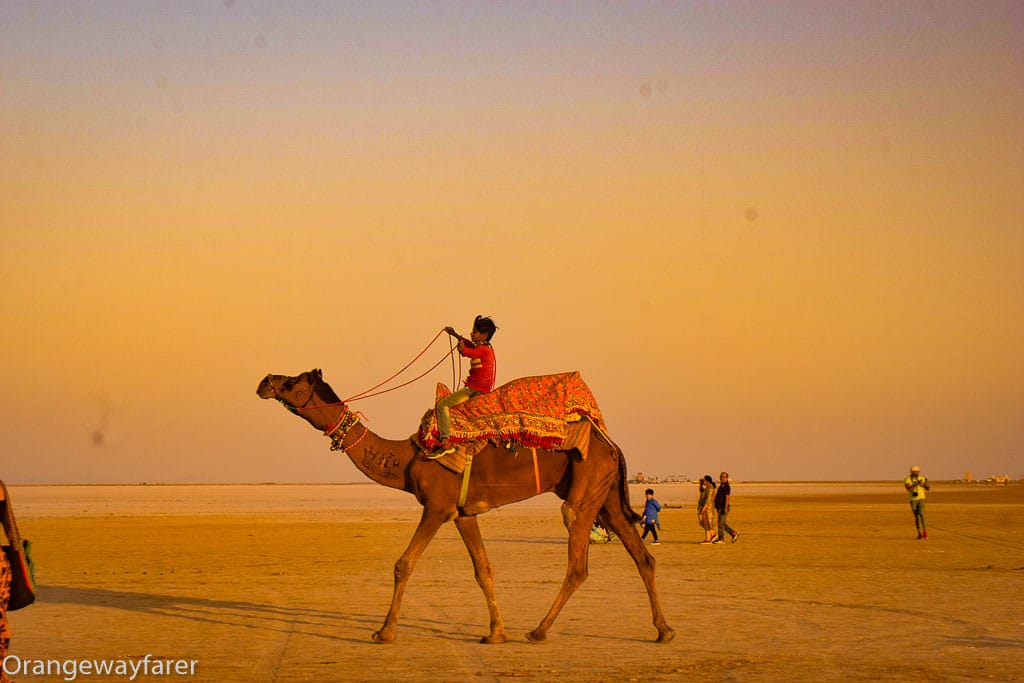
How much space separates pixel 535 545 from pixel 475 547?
18515 mm

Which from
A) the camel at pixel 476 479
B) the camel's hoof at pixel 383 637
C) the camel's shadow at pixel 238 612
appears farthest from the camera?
the camel's shadow at pixel 238 612

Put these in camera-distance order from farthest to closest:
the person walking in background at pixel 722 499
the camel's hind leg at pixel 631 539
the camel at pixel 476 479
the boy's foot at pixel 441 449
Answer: the person walking in background at pixel 722 499 < the camel's hind leg at pixel 631 539 < the boy's foot at pixel 441 449 < the camel at pixel 476 479

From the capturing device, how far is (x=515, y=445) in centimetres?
1498

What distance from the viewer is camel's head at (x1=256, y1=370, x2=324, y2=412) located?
14625 mm

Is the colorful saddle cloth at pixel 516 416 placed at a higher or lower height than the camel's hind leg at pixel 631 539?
higher

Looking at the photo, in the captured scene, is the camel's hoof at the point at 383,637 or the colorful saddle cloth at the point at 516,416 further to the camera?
the colorful saddle cloth at the point at 516,416

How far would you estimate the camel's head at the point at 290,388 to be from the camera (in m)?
14.6

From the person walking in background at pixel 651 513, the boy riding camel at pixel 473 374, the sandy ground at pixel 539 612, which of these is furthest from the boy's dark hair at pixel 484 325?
the person walking in background at pixel 651 513

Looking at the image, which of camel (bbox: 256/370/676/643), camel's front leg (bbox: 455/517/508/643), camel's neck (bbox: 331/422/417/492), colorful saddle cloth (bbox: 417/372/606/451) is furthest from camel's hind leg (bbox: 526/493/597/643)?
camel's neck (bbox: 331/422/417/492)

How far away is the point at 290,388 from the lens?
14734mm

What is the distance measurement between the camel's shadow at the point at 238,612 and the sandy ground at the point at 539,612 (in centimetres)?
5

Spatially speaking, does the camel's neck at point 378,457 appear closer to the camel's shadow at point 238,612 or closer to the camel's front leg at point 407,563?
the camel's front leg at point 407,563

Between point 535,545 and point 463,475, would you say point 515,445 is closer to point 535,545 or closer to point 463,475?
point 463,475

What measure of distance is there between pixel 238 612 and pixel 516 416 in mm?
5621
